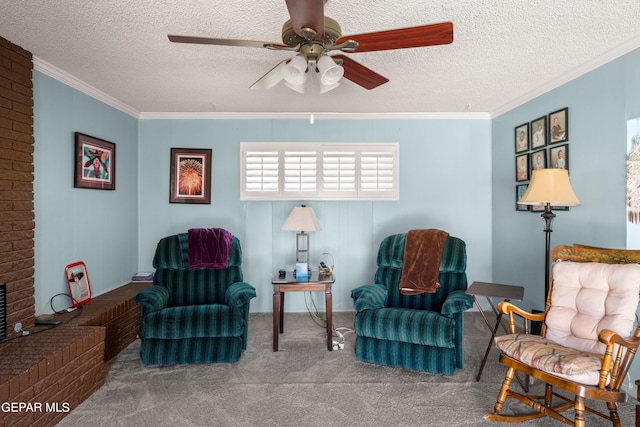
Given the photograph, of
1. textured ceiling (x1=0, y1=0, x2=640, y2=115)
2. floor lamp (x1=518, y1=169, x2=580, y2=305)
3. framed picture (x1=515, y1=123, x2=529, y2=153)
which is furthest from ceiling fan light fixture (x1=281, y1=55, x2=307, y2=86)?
framed picture (x1=515, y1=123, x2=529, y2=153)

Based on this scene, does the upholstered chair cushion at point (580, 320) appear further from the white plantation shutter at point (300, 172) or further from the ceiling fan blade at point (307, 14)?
the white plantation shutter at point (300, 172)

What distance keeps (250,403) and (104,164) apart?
2.76 metres

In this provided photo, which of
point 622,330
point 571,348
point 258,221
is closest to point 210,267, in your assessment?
point 258,221

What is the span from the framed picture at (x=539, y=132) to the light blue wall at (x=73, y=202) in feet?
14.3

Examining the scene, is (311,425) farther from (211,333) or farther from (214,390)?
(211,333)

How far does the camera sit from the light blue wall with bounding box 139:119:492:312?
432cm

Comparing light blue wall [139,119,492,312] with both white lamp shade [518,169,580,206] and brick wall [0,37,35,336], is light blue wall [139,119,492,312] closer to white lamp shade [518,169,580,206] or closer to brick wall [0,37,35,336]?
brick wall [0,37,35,336]

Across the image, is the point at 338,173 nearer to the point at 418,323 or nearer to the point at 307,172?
the point at 307,172

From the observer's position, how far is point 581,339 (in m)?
2.19

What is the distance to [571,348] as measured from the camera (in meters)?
2.17

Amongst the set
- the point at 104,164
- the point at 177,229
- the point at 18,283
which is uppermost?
the point at 104,164

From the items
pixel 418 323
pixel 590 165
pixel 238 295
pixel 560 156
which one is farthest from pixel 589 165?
pixel 238 295

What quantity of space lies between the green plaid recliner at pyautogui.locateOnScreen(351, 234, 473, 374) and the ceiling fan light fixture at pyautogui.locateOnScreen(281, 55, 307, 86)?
186cm

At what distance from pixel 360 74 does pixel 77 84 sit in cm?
266
